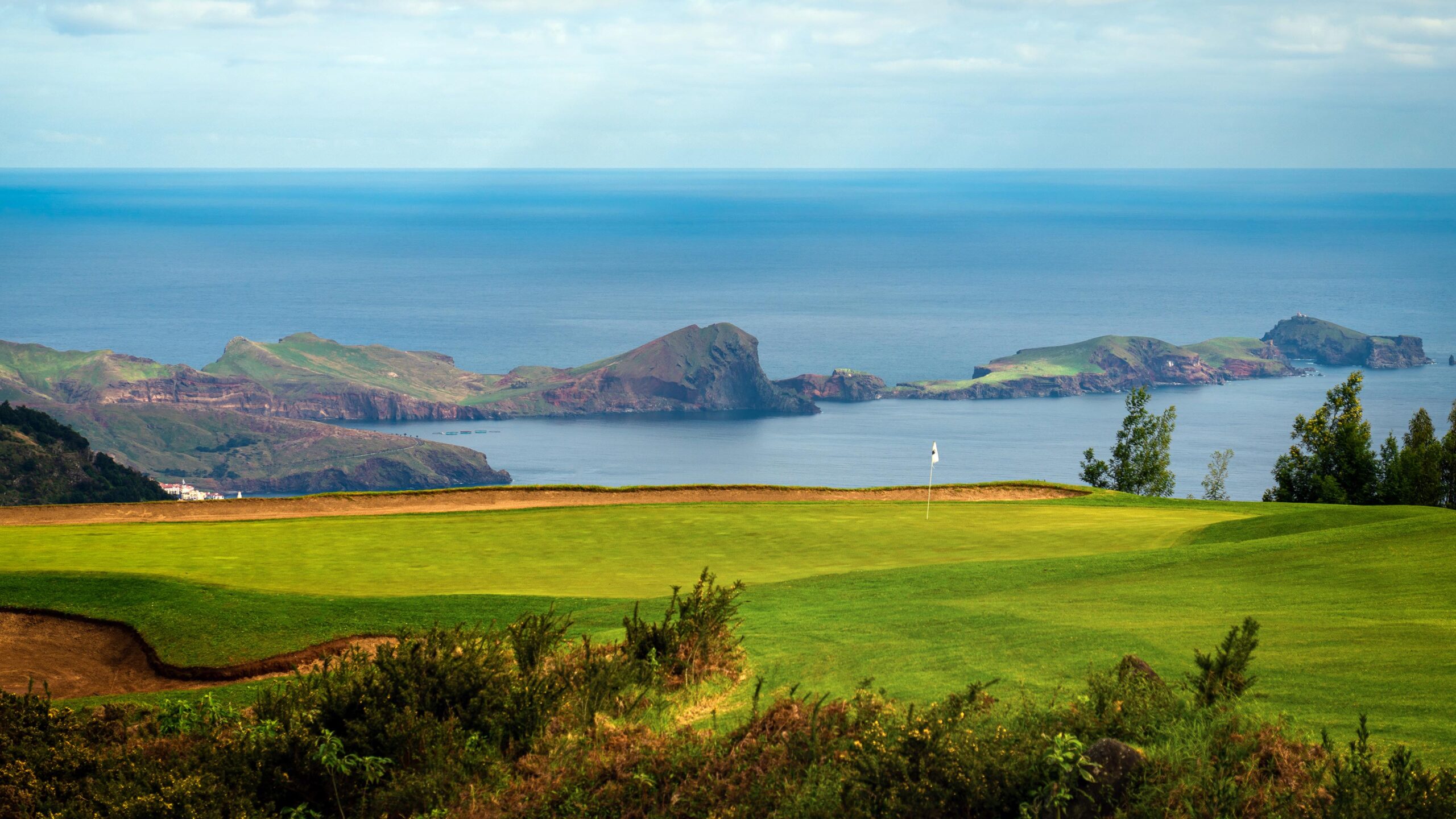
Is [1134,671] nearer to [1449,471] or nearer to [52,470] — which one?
[1449,471]

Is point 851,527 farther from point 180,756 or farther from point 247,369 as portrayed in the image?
point 247,369

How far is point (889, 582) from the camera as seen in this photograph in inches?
631

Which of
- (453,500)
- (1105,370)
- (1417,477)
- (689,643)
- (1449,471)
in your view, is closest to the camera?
(689,643)

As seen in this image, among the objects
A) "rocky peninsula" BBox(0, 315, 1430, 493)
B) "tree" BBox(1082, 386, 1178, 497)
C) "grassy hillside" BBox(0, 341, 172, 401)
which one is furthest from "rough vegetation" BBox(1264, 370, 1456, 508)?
"grassy hillside" BBox(0, 341, 172, 401)

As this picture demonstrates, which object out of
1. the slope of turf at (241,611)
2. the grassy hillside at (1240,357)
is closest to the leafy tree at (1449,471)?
the slope of turf at (241,611)

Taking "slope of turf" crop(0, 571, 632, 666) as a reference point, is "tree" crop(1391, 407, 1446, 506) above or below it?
above

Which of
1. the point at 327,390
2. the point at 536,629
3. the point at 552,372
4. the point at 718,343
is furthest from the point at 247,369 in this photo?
the point at 536,629

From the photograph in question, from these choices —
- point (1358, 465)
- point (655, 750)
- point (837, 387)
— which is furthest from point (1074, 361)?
point (655, 750)

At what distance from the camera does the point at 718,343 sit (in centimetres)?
15350

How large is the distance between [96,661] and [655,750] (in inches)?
345

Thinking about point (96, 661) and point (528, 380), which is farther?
point (528, 380)

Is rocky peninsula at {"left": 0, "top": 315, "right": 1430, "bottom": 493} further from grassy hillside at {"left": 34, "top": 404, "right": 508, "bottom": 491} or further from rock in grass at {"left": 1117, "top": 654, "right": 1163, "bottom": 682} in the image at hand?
rock in grass at {"left": 1117, "top": 654, "right": 1163, "bottom": 682}

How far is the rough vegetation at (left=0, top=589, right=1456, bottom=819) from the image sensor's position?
788 centimetres

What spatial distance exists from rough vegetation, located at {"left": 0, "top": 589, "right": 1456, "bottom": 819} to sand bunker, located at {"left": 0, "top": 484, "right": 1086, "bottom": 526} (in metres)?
13.4
